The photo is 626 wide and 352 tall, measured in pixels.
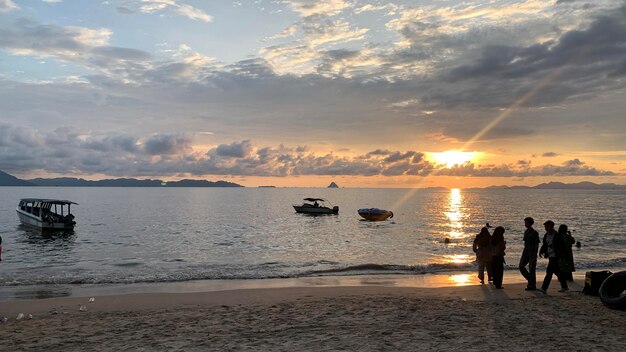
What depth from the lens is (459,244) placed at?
1731 inches

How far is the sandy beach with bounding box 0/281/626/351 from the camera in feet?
29.9

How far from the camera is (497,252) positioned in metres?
15.5

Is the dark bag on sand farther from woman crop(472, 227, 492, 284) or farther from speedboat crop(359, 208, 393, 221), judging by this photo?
speedboat crop(359, 208, 393, 221)

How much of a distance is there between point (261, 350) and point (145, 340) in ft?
9.34

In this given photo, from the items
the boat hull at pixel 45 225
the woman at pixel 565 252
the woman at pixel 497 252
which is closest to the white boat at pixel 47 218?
the boat hull at pixel 45 225

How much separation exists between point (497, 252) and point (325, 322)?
7679 millimetres

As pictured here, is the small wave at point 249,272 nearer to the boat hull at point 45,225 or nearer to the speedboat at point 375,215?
the boat hull at point 45,225

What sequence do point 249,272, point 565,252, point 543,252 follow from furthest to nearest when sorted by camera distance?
point 249,272 → point 565,252 → point 543,252

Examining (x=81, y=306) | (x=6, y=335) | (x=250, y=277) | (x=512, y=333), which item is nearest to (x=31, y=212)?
(x=250, y=277)

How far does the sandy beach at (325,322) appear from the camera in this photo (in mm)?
9102

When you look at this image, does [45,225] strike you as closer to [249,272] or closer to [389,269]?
[249,272]

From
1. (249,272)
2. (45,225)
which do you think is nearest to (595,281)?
(249,272)

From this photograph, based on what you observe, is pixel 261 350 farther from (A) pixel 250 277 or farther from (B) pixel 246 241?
(B) pixel 246 241

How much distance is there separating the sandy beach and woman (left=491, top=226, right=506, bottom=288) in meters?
0.52
